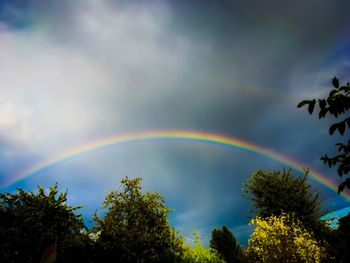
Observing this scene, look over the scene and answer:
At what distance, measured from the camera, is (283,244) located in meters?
35.3

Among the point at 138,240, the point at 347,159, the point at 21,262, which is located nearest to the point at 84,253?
the point at 138,240

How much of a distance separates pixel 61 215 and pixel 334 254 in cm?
3427

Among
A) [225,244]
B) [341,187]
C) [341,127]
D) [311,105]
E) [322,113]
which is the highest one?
[225,244]

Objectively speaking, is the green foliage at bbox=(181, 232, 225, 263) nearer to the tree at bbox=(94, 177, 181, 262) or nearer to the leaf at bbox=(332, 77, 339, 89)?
the tree at bbox=(94, 177, 181, 262)

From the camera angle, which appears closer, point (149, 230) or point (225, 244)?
point (149, 230)

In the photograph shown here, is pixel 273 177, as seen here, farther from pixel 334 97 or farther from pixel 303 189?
pixel 334 97

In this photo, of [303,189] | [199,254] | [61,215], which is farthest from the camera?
[61,215]

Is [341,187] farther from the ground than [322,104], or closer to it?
closer to it

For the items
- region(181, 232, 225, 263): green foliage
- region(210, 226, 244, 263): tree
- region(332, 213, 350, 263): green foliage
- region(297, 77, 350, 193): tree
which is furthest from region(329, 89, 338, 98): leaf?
region(210, 226, 244, 263): tree

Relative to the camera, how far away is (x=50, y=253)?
22.1ft

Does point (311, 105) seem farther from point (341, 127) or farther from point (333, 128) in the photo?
point (341, 127)

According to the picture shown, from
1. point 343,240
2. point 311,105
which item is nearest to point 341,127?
point 311,105

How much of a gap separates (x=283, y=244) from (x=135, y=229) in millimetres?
16545

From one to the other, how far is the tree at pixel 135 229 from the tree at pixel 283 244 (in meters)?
9.14
